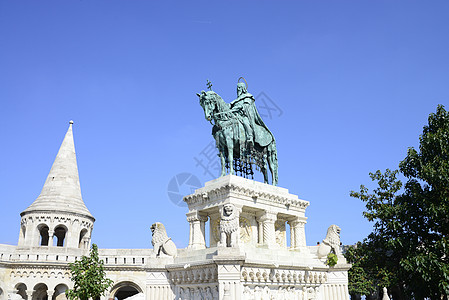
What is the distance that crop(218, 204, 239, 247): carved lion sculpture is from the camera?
46.9 ft

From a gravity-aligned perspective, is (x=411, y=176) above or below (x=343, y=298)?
above

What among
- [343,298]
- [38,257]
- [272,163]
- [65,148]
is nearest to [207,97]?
[272,163]

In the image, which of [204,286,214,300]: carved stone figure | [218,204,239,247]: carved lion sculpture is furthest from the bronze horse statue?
[204,286,214,300]: carved stone figure

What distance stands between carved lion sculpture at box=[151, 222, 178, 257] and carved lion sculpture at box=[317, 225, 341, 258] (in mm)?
6579

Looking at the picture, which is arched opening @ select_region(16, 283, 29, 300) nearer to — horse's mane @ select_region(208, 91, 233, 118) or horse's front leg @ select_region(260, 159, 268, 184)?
horse's front leg @ select_region(260, 159, 268, 184)

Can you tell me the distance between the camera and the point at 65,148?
1736 inches

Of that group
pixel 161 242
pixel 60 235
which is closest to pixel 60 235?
pixel 60 235

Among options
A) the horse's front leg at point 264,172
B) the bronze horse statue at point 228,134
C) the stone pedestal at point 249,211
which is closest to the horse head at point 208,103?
the bronze horse statue at point 228,134

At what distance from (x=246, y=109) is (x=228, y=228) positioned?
6600 millimetres

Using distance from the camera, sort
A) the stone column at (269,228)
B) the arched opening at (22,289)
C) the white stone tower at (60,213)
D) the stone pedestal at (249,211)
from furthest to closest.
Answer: the white stone tower at (60,213)
the arched opening at (22,289)
the stone column at (269,228)
the stone pedestal at (249,211)

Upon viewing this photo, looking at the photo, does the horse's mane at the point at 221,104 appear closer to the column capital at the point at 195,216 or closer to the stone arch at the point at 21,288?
the column capital at the point at 195,216

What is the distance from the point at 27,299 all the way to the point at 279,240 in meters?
25.8

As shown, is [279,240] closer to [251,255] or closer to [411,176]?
[251,255]

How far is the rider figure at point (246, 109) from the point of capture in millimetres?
18531
